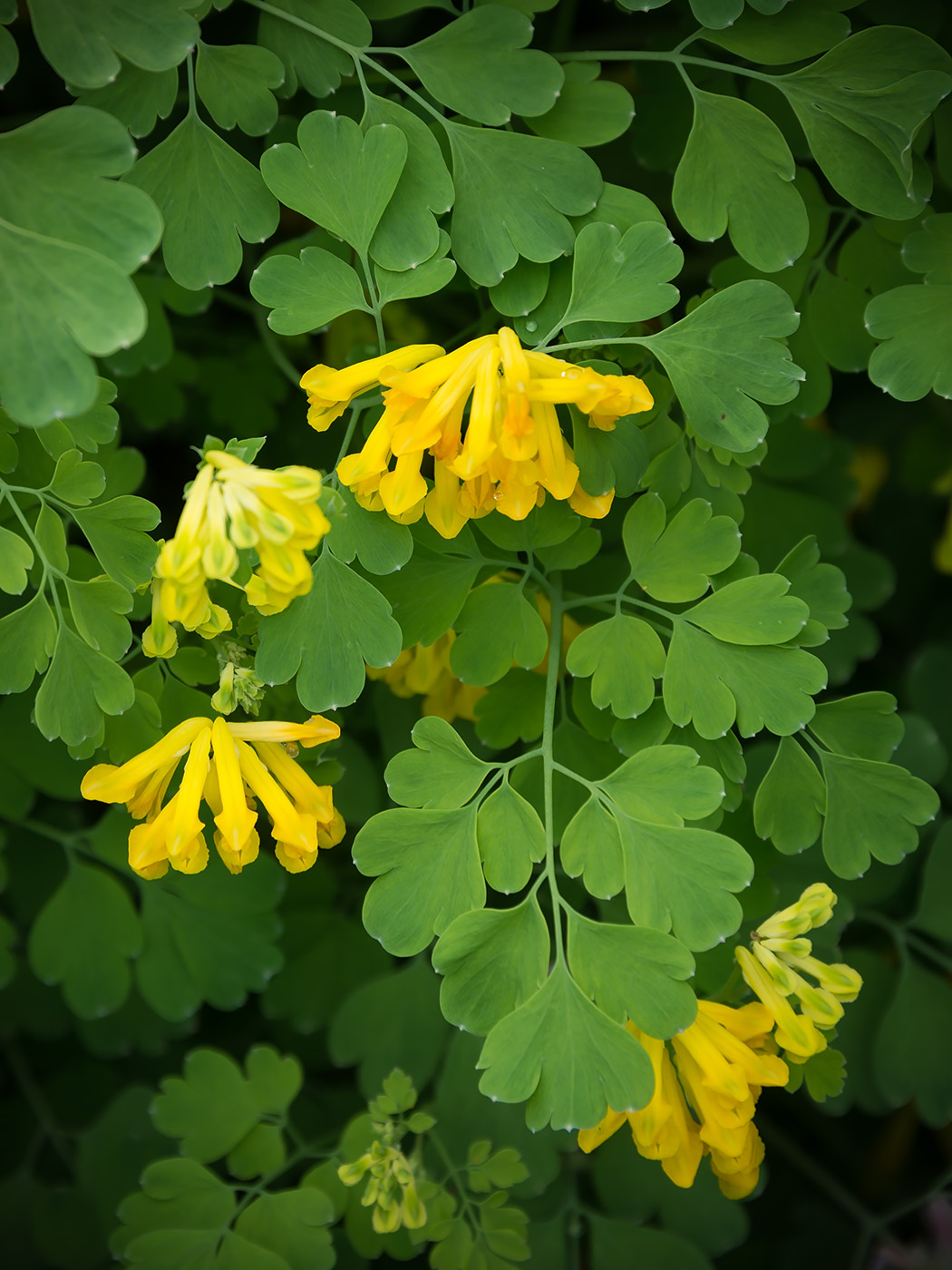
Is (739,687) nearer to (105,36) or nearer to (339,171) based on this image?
(339,171)

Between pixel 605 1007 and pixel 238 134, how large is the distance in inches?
34.8

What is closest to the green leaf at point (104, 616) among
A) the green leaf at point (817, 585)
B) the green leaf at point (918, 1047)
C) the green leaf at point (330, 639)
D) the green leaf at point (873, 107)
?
the green leaf at point (330, 639)

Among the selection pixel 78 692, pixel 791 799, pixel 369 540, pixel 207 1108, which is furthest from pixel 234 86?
pixel 207 1108

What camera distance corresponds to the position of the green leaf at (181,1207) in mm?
877

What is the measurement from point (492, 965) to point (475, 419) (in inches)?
15.2

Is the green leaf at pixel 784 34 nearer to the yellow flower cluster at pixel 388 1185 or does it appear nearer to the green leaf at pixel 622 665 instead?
the green leaf at pixel 622 665

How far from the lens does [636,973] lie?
2.17ft

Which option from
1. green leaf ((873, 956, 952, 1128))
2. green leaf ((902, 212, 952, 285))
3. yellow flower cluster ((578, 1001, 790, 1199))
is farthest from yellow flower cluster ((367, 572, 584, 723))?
green leaf ((873, 956, 952, 1128))

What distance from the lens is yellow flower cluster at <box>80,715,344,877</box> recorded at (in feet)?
→ 2.11

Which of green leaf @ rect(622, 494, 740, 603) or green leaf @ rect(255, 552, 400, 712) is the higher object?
green leaf @ rect(622, 494, 740, 603)

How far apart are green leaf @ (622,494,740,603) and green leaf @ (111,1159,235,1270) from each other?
2.31 ft

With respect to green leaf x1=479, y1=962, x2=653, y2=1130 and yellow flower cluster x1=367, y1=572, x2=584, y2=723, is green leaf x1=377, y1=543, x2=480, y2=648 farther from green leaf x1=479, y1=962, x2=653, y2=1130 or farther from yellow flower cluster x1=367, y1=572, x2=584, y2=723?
green leaf x1=479, y1=962, x2=653, y2=1130

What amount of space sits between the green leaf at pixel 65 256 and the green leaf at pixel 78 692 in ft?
0.60

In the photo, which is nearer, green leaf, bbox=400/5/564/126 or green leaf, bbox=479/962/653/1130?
green leaf, bbox=479/962/653/1130
